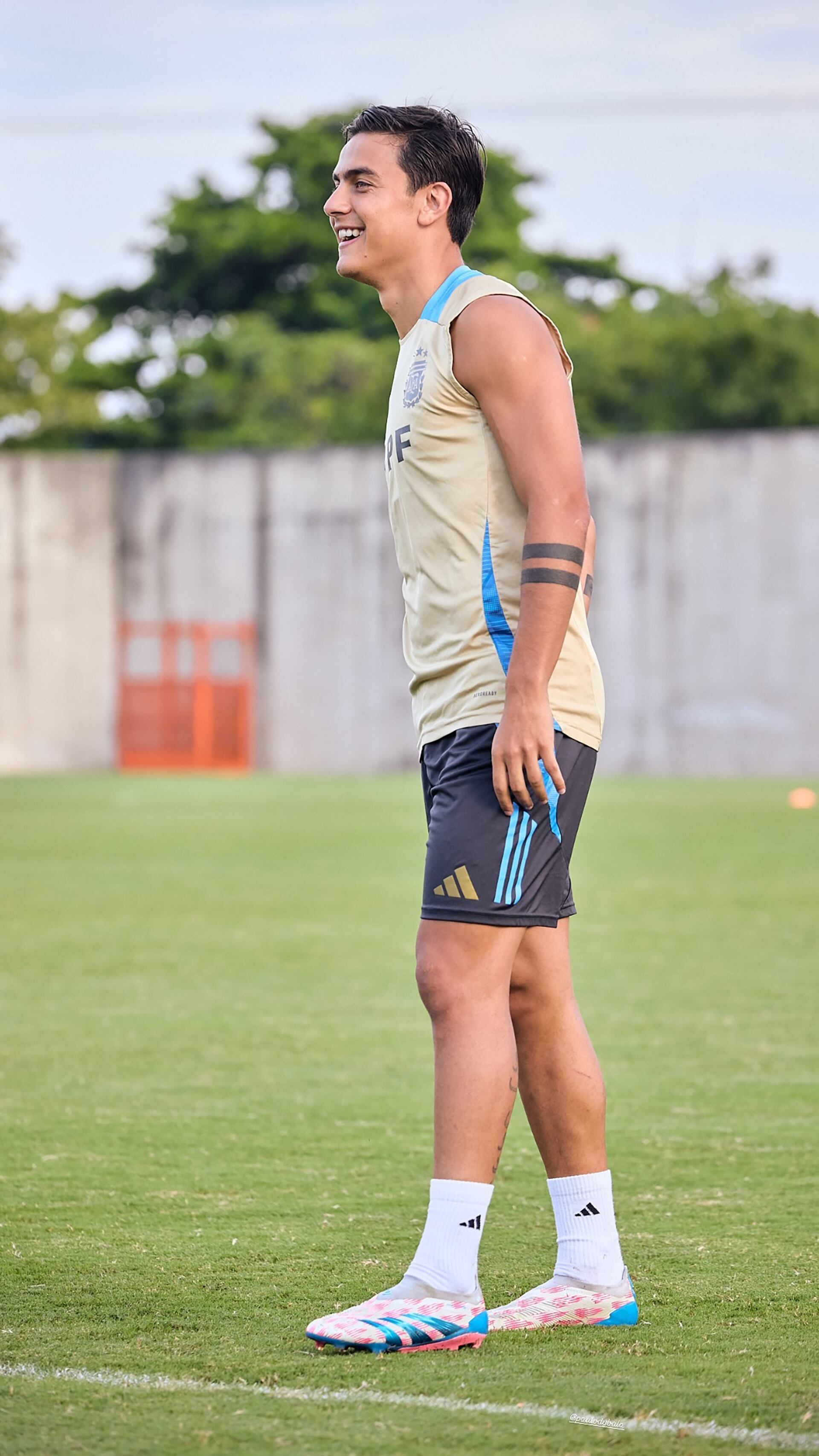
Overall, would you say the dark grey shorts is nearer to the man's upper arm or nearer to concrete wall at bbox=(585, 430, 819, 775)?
the man's upper arm

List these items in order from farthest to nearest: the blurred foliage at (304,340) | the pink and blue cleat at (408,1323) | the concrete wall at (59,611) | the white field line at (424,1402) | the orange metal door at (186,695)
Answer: the blurred foliage at (304,340) < the concrete wall at (59,611) < the orange metal door at (186,695) < the pink and blue cleat at (408,1323) < the white field line at (424,1402)

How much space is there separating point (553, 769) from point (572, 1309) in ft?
2.95

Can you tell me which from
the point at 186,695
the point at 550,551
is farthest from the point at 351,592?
→ the point at 550,551

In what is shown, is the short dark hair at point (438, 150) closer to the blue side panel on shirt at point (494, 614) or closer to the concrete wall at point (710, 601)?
the blue side panel on shirt at point (494, 614)

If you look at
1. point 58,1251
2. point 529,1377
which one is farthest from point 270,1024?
point 529,1377

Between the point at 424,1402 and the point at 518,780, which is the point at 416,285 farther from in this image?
the point at 424,1402

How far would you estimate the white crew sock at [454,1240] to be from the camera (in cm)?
307

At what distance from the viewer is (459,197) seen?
3.43m

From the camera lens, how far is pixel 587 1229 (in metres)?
3.25

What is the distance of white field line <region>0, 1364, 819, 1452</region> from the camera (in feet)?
8.29

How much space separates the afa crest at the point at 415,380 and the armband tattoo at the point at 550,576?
37 cm

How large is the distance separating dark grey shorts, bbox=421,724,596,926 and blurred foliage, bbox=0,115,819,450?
36650mm

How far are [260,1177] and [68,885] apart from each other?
7.59 metres

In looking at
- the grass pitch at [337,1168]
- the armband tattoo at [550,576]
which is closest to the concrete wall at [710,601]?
the grass pitch at [337,1168]
